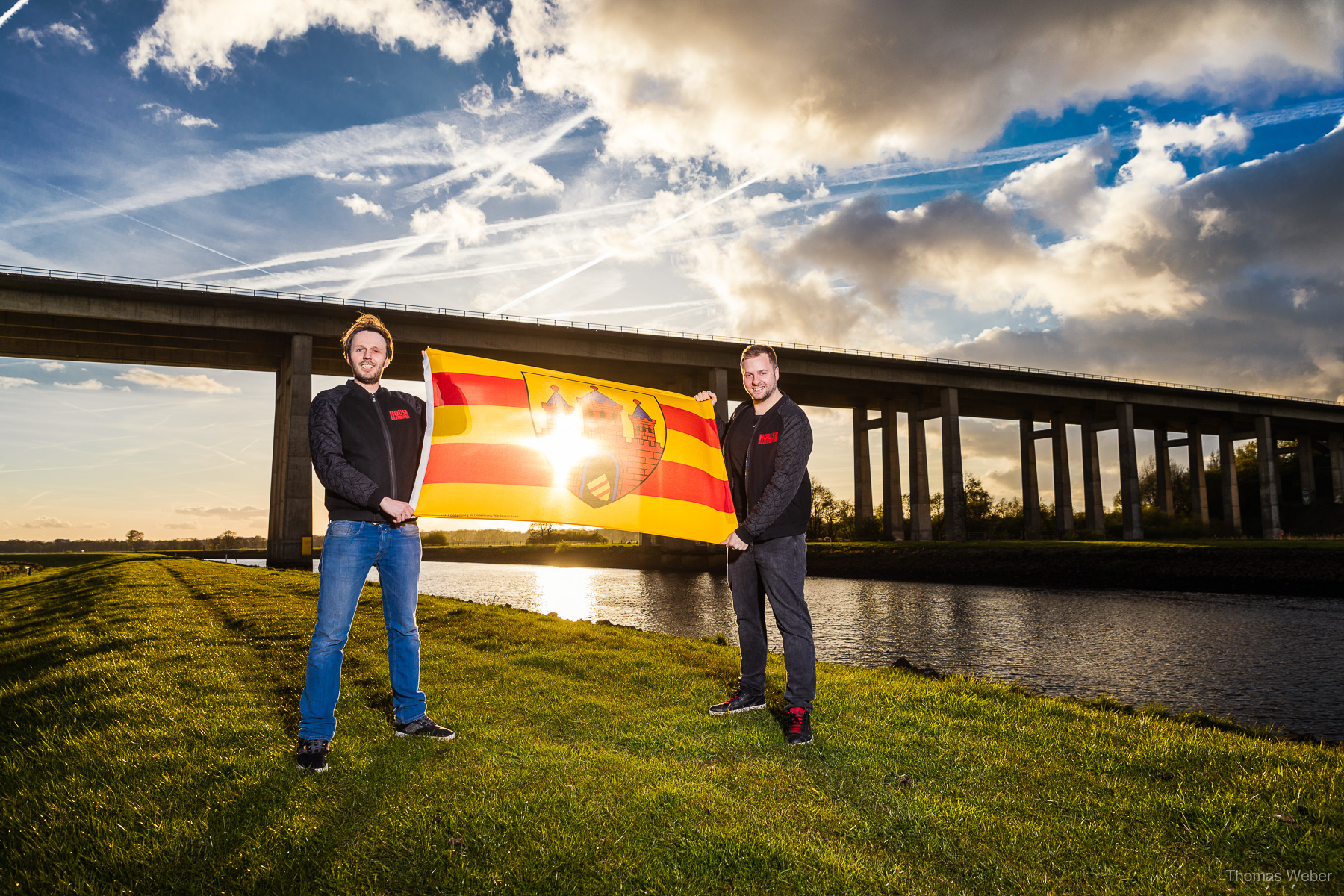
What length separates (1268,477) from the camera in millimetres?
76188

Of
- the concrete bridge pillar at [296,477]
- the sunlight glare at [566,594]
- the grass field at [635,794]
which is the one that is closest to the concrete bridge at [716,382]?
the concrete bridge pillar at [296,477]

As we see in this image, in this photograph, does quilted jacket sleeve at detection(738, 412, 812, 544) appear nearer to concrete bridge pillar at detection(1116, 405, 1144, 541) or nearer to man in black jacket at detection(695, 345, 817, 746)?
man in black jacket at detection(695, 345, 817, 746)

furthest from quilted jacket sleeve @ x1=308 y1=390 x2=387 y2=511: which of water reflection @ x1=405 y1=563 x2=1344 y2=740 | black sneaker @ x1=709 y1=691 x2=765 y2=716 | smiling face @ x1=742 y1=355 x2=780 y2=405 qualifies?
water reflection @ x1=405 y1=563 x2=1344 y2=740

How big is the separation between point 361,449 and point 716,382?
5041 centimetres

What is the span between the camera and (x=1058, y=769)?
4.55 metres

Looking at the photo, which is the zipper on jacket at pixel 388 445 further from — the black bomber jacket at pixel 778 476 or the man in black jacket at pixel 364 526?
the black bomber jacket at pixel 778 476

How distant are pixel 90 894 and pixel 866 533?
70.1m

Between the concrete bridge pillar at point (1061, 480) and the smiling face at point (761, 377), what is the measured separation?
7885 cm

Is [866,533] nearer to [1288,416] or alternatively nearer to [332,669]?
[1288,416]

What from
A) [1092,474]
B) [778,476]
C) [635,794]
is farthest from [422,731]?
[1092,474]

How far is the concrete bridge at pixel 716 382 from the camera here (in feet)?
138

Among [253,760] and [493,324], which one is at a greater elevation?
[493,324]

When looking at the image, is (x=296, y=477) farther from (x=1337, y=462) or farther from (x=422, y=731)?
(x=1337, y=462)

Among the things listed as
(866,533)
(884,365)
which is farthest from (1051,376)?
(866,533)
